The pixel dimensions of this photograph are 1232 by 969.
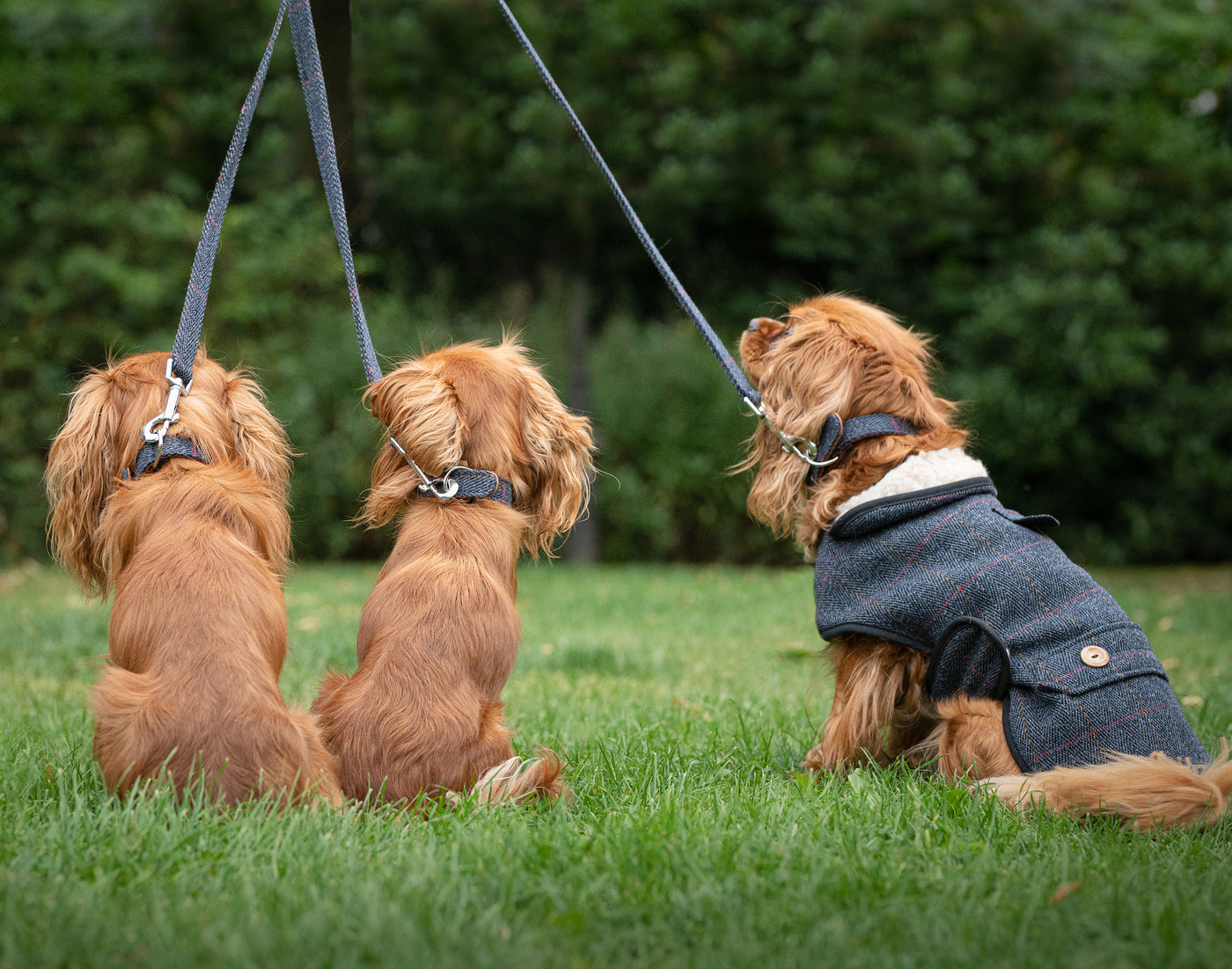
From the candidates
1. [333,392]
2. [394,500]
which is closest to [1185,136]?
[333,392]

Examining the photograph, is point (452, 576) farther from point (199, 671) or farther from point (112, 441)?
point (112, 441)

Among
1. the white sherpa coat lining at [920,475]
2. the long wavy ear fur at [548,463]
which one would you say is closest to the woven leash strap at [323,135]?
Result: the long wavy ear fur at [548,463]

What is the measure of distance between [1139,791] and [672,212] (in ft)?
32.3

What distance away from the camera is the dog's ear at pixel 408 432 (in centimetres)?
298

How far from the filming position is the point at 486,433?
3.05 m

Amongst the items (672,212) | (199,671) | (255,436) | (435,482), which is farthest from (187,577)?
(672,212)

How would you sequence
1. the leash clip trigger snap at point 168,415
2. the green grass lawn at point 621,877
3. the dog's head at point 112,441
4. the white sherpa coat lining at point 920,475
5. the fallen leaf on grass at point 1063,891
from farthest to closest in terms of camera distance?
1. the white sherpa coat lining at point 920,475
2. the dog's head at point 112,441
3. the leash clip trigger snap at point 168,415
4. the fallen leaf on grass at point 1063,891
5. the green grass lawn at point 621,877

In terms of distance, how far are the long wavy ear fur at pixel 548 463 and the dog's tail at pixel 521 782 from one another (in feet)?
2.08

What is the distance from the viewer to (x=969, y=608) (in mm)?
2996

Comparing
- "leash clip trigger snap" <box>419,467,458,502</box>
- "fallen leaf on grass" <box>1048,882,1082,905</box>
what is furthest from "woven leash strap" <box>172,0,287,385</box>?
"fallen leaf on grass" <box>1048,882,1082,905</box>

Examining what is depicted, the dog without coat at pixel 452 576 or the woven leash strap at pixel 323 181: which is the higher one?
the woven leash strap at pixel 323 181

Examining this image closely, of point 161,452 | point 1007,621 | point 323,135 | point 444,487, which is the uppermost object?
point 323,135

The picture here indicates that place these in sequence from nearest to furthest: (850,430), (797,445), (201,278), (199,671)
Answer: (199,671), (201,278), (850,430), (797,445)

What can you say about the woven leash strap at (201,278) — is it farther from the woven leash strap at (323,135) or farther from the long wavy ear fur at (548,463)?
the long wavy ear fur at (548,463)
